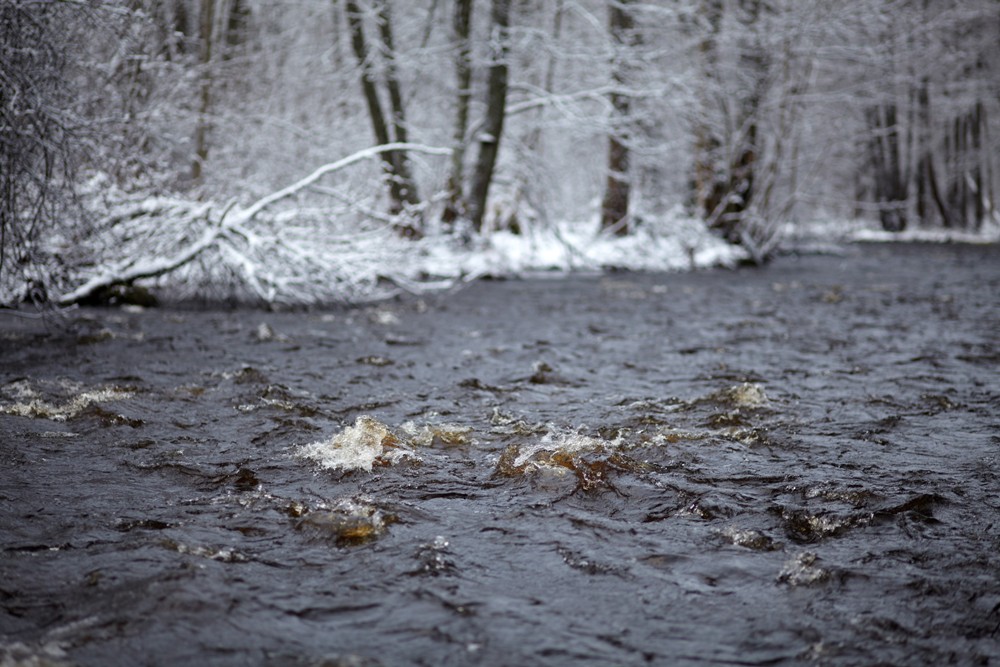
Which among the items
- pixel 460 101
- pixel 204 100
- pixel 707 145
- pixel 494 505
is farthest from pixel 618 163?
pixel 494 505

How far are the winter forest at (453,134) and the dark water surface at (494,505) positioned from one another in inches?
100

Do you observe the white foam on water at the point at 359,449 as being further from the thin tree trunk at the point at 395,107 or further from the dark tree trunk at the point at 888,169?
the dark tree trunk at the point at 888,169

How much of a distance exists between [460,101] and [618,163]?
4.08 metres

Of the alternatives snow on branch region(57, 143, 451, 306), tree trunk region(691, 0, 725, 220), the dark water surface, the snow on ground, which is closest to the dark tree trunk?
tree trunk region(691, 0, 725, 220)

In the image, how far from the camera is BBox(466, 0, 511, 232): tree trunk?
16.5m

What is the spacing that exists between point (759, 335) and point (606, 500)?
18.7 ft

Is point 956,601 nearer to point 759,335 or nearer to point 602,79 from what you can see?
point 759,335

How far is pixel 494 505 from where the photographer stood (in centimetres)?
412

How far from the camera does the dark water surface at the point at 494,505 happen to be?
2934mm

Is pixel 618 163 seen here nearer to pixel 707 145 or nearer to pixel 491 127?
pixel 707 145

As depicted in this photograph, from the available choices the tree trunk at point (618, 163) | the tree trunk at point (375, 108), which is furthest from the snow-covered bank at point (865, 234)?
the tree trunk at point (375, 108)

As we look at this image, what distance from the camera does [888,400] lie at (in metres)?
6.20

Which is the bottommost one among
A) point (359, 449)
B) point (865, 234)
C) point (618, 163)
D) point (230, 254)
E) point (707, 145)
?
point (359, 449)

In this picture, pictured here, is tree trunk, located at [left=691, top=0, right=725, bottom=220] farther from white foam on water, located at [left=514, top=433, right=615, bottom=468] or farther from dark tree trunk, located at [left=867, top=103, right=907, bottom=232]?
white foam on water, located at [left=514, top=433, right=615, bottom=468]
